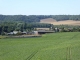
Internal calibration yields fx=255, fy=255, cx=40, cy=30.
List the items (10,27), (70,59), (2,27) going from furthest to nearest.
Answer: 1. (10,27)
2. (2,27)
3. (70,59)

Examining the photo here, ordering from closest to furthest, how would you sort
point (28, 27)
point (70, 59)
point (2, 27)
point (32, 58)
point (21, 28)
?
point (70, 59) < point (32, 58) < point (2, 27) < point (21, 28) < point (28, 27)

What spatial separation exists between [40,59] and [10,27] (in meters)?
77.5

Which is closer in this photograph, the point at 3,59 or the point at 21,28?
the point at 3,59

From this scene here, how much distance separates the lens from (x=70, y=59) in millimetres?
25594

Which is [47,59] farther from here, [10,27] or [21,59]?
[10,27]

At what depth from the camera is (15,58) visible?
2766cm

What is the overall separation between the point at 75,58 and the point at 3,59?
7589 millimetres

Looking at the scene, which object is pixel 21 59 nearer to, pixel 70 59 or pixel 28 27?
pixel 70 59

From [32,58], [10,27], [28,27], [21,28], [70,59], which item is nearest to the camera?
[70,59]

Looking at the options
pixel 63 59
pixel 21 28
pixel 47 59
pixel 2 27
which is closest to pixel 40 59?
pixel 47 59

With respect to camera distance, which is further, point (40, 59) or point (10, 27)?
point (10, 27)

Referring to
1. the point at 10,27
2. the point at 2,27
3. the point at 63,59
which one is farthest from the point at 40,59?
the point at 10,27

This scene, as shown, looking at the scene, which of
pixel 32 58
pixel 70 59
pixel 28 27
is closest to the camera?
pixel 70 59

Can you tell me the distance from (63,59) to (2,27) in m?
72.5
